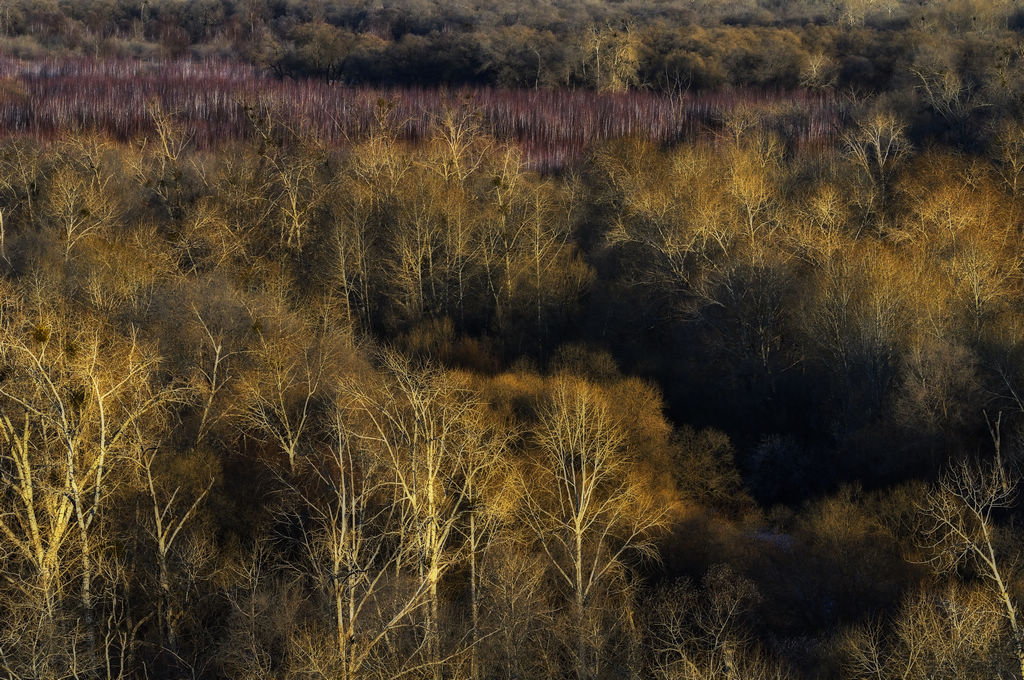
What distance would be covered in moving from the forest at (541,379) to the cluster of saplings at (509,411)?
0.70 ft

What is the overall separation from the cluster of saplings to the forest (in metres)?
0.21

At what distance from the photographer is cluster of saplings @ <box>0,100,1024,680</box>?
2720 cm

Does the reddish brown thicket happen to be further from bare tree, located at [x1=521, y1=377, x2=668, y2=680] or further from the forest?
bare tree, located at [x1=521, y1=377, x2=668, y2=680]

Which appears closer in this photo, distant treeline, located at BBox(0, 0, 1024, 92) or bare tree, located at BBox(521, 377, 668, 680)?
bare tree, located at BBox(521, 377, 668, 680)

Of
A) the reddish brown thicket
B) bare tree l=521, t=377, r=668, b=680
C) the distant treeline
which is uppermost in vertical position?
the distant treeline

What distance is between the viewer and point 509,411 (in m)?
43.6

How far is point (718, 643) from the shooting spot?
26234mm

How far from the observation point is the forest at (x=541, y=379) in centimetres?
2761

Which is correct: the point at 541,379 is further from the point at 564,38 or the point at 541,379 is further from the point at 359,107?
the point at 564,38

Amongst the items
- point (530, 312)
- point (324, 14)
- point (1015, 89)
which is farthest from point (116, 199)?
point (324, 14)

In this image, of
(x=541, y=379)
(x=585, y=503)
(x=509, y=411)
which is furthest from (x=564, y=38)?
(x=585, y=503)

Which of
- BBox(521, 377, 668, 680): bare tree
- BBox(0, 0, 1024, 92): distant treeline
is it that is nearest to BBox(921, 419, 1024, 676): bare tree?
BBox(521, 377, 668, 680): bare tree

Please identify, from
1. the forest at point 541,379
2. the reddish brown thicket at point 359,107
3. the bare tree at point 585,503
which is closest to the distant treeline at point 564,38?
the forest at point 541,379

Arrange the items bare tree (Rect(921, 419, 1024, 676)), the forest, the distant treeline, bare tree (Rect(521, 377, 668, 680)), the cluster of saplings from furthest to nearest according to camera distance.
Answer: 1. the distant treeline
2. bare tree (Rect(521, 377, 668, 680))
3. bare tree (Rect(921, 419, 1024, 676))
4. the forest
5. the cluster of saplings
